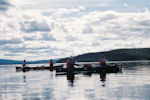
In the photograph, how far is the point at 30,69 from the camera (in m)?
92.8

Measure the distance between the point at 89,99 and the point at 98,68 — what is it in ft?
126

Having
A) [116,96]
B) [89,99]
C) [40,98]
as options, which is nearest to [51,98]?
[40,98]

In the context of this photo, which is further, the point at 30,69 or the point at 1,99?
the point at 30,69

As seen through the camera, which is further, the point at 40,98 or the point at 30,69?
the point at 30,69

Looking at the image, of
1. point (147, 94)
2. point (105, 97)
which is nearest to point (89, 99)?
point (105, 97)

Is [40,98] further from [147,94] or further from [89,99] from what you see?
[147,94]

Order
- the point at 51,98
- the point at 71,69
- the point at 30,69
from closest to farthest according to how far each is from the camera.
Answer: the point at 51,98
the point at 71,69
the point at 30,69

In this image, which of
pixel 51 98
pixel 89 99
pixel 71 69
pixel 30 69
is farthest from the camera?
pixel 30 69

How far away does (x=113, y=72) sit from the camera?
6350 centimetres

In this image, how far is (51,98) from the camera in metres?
26.5

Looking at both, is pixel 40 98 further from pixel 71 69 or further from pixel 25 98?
pixel 71 69

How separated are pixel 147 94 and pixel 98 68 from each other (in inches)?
1419

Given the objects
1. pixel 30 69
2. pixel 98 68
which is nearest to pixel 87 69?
pixel 98 68

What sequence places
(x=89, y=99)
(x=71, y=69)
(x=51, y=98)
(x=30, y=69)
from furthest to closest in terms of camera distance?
(x=30, y=69) → (x=71, y=69) → (x=51, y=98) → (x=89, y=99)
